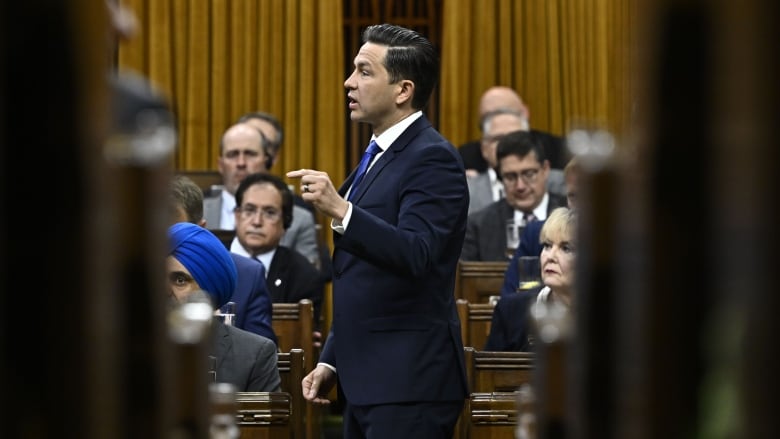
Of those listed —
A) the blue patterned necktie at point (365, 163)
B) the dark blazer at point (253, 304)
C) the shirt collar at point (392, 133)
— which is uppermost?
the shirt collar at point (392, 133)

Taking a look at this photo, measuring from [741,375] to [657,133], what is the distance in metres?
0.19

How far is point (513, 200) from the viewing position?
292 inches

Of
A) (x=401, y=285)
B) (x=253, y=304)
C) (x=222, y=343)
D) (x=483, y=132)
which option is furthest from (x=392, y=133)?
(x=483, y=132)

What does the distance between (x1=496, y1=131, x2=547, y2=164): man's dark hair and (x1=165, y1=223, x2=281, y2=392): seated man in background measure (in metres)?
3.39

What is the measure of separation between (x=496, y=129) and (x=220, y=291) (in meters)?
4.49

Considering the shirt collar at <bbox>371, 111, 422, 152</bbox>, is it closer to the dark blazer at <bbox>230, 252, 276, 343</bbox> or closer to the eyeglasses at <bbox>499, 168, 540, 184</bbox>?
the dark blazer at <bbox>230, 252, 276, 343</bbox>

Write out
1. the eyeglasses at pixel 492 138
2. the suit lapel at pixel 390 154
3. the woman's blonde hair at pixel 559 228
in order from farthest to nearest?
the eyeglasses at pixel 492 138
the woman's blonde hair at pixel 559 228
the suit lapel at pixel 390 154

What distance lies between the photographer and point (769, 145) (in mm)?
864

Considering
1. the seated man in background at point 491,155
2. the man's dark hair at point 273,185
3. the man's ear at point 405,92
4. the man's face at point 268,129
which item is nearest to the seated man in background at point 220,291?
the man's ear at point 405,92

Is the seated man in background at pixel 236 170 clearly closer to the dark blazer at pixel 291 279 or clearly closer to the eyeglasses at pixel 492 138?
the dark blazer at pixel 291 279

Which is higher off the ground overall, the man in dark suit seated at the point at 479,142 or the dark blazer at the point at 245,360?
the man in dark suit seated at the point at 479,142

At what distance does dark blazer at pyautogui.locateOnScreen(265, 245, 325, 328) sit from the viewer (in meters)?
6.46

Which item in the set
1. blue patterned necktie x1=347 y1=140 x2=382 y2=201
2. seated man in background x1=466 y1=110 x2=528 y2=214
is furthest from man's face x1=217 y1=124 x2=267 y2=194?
blue patterned necktie x1=347 y1=140 x2=382 y2=201

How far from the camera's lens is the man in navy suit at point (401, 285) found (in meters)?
3.58
